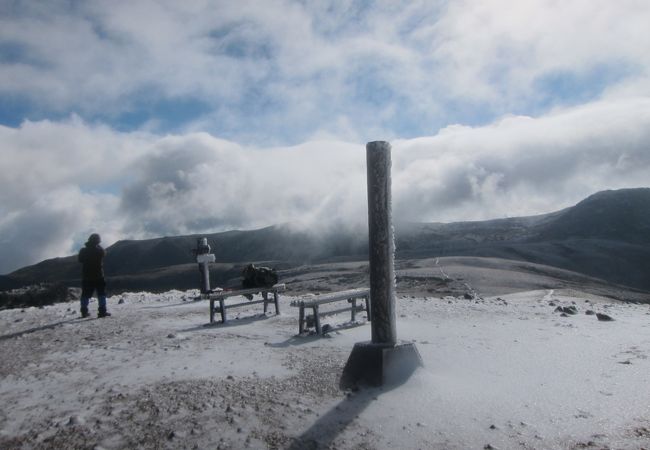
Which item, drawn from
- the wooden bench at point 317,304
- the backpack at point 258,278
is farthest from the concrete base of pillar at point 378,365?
the backpack at point 258,278

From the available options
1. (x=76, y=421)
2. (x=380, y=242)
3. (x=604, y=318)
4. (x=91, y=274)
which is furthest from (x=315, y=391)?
(x=91, y=274)

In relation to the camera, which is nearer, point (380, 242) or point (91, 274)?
point (380, 242)

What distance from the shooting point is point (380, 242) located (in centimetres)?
595

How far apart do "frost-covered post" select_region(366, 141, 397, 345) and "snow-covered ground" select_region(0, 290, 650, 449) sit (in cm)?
71

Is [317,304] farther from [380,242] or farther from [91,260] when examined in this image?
[91,260]

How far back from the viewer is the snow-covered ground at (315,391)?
438 cm

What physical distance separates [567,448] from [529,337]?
4.53 meters

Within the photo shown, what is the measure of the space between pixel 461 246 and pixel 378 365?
180ft

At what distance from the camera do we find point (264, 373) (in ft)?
20.5

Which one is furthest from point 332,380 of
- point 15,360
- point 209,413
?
point 15,360

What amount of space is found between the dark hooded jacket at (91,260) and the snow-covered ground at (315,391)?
234 centimetres

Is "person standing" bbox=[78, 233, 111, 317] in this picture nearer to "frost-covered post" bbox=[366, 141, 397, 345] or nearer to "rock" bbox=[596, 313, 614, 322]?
"frost-covered post" bbox=[366, 141, 397, 345]

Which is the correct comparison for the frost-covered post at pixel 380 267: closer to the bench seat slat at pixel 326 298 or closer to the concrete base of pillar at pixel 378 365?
the concrete base of pillar at pixel 378 365

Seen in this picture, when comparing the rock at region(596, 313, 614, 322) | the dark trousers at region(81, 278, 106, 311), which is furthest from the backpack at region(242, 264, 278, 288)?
the rock at region(596, 313, 614, 322)
